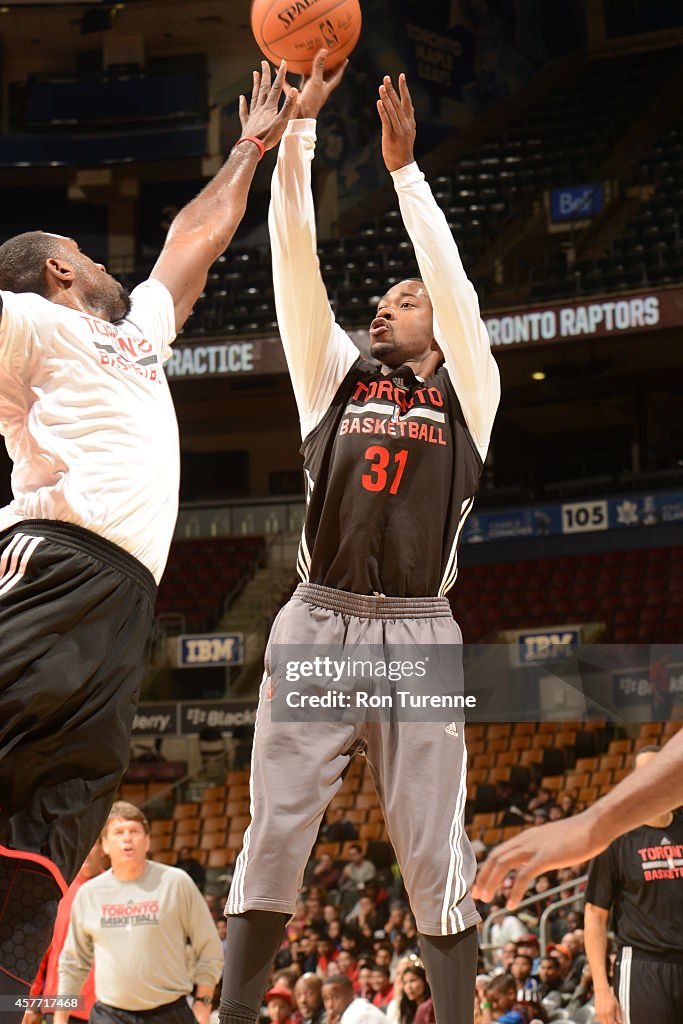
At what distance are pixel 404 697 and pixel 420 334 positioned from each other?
4.03 feet

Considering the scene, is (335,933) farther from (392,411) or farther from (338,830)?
(392,411)

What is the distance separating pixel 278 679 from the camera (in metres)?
3.66

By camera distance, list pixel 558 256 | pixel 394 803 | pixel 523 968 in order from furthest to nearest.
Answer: pixel 558 256
pixel 523 968
pixel 394 803

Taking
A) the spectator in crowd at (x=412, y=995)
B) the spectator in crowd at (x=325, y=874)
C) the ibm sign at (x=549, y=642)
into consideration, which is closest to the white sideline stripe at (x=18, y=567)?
the spectator in crowd at (x=412, y=995)

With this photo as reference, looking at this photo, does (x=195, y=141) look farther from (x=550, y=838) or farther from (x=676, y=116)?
(x=550, y=838)

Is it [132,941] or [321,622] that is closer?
[321,622]

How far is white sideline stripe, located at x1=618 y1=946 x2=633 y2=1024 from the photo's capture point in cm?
588

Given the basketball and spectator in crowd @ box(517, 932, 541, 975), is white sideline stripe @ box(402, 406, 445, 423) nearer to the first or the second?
the basketball

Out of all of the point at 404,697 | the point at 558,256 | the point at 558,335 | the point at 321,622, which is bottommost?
the point at 404,697

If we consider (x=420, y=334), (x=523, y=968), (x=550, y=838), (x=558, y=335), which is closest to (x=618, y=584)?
(x=558, y=335)

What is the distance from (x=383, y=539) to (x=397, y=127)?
134 cm

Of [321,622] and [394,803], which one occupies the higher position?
[321,622]

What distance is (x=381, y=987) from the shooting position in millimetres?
8281

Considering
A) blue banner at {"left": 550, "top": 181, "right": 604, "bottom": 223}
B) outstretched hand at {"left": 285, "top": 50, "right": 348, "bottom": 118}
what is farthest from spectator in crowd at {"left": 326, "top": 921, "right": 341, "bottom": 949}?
blue banner at {"left": 550, "top": 181, "right": 604, "bottom": 223}
